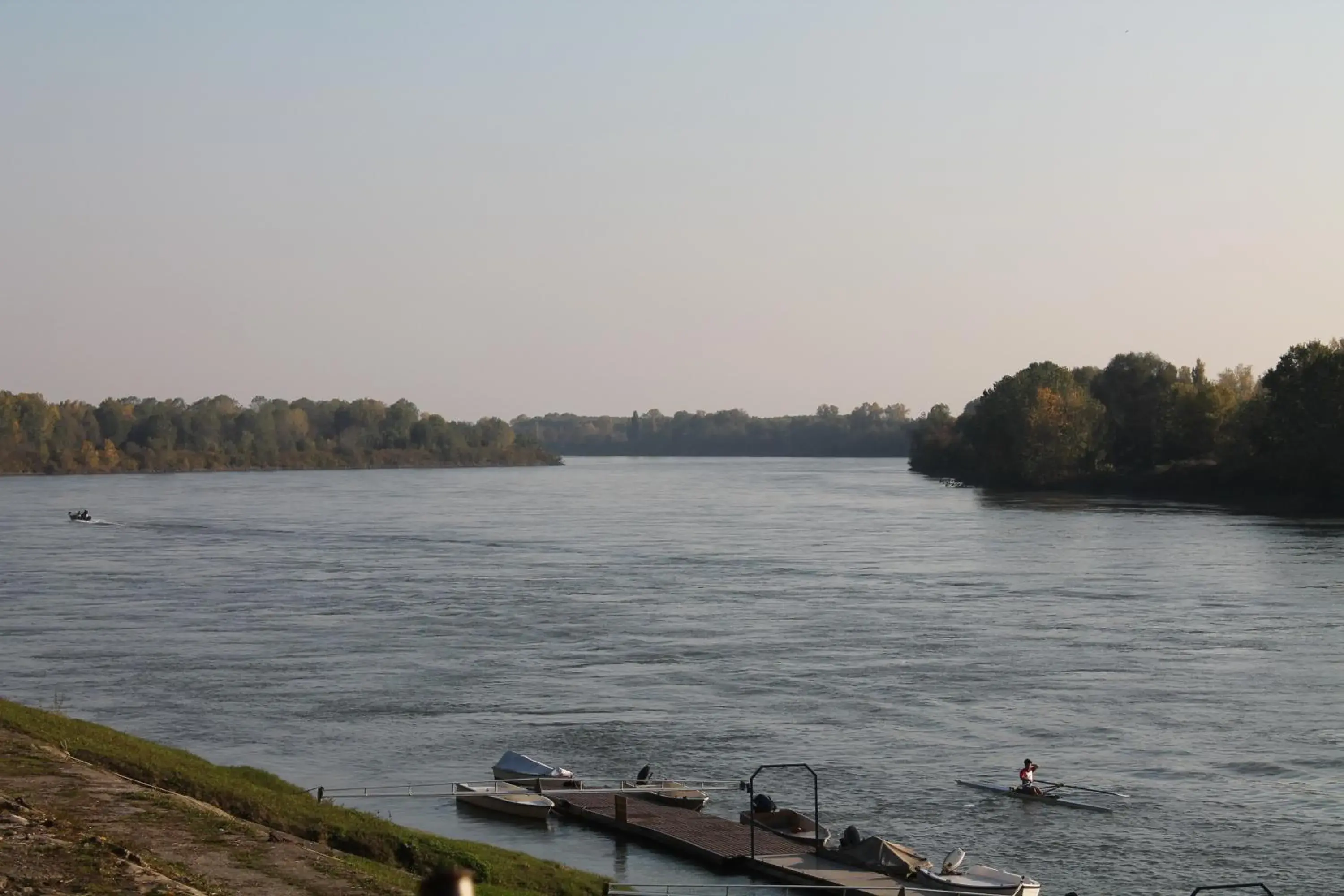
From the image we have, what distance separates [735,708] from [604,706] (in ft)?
12.5

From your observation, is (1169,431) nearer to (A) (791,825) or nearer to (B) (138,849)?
(A) (791,825)

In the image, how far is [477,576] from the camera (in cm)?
7894

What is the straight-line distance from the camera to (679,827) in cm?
3116

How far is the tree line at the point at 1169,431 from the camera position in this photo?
122 meters

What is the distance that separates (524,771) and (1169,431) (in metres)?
138

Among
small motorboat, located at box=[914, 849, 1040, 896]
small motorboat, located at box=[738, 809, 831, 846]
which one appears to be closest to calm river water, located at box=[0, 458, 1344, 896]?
small motorboat, located at box=[914, 849, 1040, 896]

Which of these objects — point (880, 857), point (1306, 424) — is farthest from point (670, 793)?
point (1306, 424)

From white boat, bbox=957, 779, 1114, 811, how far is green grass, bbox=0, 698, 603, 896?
34.9ft

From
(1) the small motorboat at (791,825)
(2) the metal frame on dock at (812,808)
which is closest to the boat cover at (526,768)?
(2) the metal frame on dock at (812,808)

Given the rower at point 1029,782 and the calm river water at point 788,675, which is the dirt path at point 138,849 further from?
the rower at point 1029,782

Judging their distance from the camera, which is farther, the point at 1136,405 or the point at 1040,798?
the point at 1136,405

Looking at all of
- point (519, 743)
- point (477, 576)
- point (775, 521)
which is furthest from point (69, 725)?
point (775, 521)

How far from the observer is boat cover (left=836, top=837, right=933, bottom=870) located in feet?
92.0

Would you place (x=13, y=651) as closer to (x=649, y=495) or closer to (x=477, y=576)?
(x=477, y=576)
